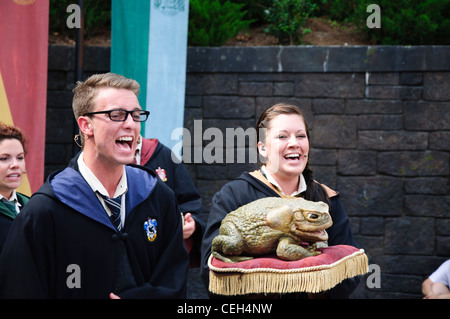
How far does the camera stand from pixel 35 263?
2.30 meters

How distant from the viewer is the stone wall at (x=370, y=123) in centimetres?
575

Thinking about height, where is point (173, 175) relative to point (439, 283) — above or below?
above

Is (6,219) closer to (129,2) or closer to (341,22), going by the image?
(129,2)

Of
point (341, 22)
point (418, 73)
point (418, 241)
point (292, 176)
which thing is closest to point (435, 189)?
point (418, 241)

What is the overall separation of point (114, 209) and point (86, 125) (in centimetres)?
41

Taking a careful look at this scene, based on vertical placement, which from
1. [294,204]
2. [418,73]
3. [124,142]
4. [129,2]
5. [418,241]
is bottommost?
[418,241]

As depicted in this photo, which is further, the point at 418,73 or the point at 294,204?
the point at 418,73

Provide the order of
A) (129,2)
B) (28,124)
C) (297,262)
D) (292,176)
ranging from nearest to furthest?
(297,262)
(292,176)
(28,124)
(129,2)

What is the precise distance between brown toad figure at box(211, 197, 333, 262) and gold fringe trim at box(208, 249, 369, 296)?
0.32 ft

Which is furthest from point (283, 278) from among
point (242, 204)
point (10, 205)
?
point (10, 205)

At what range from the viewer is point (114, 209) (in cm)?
257

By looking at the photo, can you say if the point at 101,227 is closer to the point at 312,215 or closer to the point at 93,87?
the point at 93,87

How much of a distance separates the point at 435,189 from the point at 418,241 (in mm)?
572

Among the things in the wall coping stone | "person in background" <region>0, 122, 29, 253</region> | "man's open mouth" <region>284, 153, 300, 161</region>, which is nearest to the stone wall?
the wall coping stone
